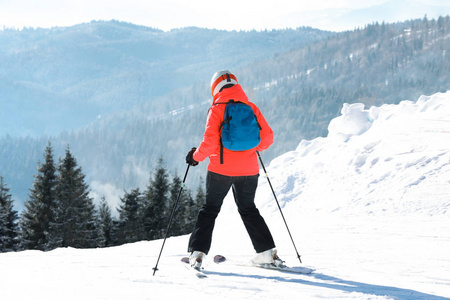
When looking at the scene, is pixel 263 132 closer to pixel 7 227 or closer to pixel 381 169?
pixel 381 169

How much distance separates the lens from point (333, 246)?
6.22 metres

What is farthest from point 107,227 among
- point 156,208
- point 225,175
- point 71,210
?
point 225,175

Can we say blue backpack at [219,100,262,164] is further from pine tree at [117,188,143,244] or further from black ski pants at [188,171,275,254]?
pine tree at [117,188,143,244]

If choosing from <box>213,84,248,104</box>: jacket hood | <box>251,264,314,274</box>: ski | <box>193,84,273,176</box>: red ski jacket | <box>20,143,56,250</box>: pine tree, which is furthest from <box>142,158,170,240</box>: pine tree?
<box>213,84,248,104</box>: jacket hood

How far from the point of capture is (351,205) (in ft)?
32.9

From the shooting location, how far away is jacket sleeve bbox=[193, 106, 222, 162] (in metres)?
4.29

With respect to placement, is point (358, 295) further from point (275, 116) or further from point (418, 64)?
point (418, 64)

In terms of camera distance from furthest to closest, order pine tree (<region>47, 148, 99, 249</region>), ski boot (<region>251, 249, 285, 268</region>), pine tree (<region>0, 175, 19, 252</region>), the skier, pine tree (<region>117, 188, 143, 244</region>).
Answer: pine tree (<region>117, 188, 143, 244</region>)
pine tree (<region>47, 148, 99, 249</region>)
pine tree (<region>0, 175, 19, 252</region>)
ski boot (<region>251, 249, 285, 268</region>)
the skier

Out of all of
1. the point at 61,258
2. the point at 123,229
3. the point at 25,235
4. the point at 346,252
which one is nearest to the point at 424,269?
the point at 346,252

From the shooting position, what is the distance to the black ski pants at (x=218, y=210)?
14.9 feet

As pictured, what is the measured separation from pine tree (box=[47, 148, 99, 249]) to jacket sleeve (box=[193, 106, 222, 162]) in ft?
80.4

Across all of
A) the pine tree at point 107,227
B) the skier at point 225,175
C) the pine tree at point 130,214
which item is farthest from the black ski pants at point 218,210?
the pine tree at point 107,227

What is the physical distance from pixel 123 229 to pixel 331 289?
3248 centimetres

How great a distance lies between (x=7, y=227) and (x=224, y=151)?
90.4ft
